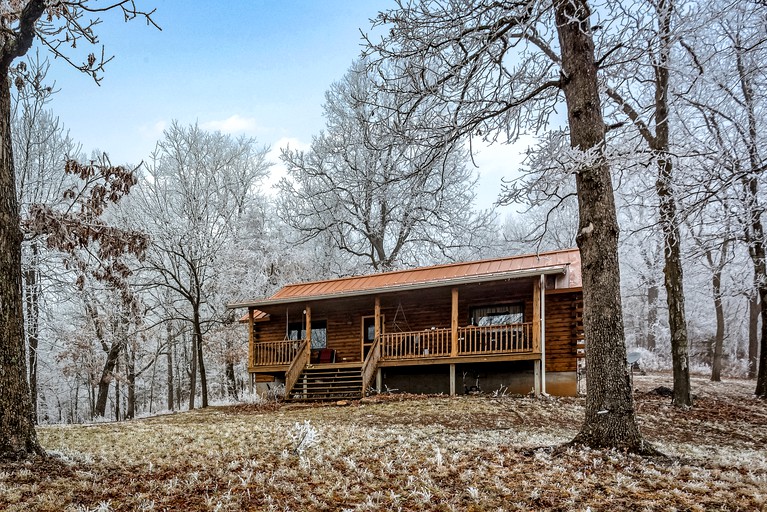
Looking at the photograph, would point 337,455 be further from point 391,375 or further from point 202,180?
point 202,180

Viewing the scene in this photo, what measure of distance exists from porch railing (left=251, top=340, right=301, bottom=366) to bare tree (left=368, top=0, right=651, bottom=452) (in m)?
13.7

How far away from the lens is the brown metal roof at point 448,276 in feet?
51.8

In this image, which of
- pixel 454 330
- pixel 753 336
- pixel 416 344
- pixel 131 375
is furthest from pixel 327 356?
pixel 753 336

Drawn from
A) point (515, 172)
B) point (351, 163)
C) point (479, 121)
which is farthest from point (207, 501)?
point (351, 163)

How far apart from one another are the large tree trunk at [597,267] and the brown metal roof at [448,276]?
8524mm

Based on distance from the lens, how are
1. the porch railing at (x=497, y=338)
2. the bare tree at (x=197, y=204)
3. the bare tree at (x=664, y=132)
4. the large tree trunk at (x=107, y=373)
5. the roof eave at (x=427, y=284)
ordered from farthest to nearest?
the large tree trunk at (x=107, y=373) → the bare tree at (x=197, y=204) → the porch railing at (x=497, y=338) → the roof eave at (x=427, y=284) → the bare tree at (x=664, y=132)

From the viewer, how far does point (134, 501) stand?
14.5 ft

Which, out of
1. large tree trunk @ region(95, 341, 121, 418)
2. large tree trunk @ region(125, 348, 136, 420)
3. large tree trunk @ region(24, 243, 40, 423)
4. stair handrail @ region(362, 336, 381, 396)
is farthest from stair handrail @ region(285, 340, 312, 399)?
large tree trunk @ region(125, 348, 136, 420)

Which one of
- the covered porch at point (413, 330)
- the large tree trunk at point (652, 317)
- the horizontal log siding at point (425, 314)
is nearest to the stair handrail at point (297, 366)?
the covered porch at point (413, 330)

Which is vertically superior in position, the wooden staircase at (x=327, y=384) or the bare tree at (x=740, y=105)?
the bare tree at (x=740, y=105)

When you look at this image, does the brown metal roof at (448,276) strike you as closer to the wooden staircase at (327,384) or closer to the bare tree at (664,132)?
the wooden staircase at (327,384)

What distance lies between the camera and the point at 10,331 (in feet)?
19.8

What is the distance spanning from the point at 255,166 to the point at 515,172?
886 inches

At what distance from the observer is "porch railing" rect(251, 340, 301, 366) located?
19.9 m
